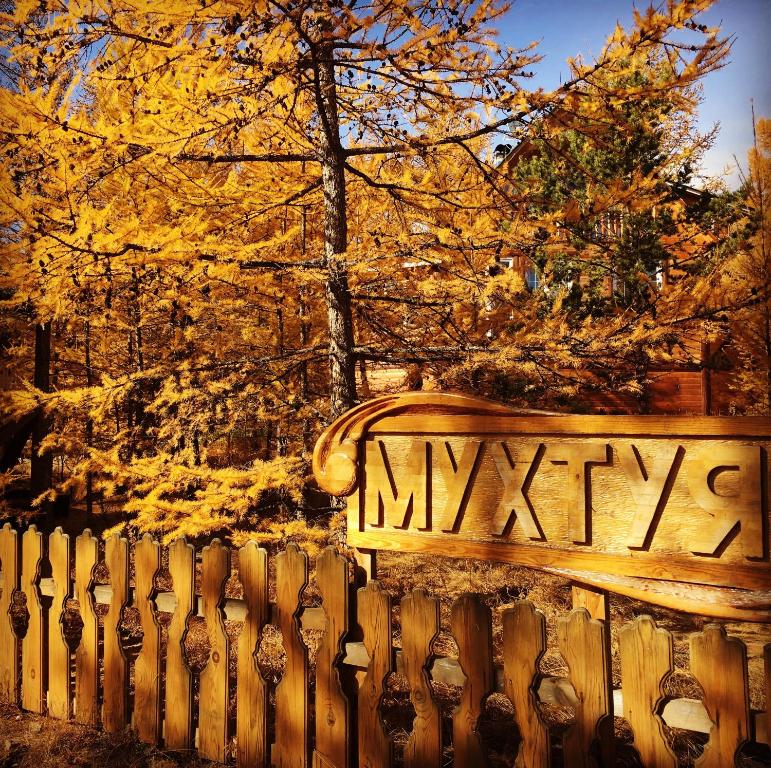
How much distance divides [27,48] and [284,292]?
2.91 metres

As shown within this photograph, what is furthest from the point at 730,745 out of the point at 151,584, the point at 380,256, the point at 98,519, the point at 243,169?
the point at 98,519

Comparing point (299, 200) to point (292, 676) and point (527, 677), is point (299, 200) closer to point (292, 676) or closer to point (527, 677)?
point (292, 676)

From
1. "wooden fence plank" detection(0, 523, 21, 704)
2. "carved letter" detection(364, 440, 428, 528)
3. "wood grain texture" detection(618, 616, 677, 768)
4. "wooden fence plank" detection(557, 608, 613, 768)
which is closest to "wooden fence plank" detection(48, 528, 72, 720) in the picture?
"wooden fence plank" detection(0, 523, 21, 704)

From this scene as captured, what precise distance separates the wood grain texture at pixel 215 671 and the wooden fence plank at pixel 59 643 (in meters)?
0.90

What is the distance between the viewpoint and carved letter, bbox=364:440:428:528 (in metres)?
2.27

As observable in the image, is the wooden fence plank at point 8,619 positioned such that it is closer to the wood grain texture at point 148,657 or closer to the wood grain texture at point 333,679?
the wood grain texture at point 148,657

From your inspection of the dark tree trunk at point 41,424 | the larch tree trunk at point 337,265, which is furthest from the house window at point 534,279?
the dark tree trunk at point 41,424

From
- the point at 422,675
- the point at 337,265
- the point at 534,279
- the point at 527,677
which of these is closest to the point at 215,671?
the point at 422,675

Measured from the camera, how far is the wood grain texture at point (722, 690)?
1600 millimetres

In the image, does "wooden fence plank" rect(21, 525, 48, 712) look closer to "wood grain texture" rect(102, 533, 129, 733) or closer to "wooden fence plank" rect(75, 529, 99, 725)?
"wooden fence plank" rect(75, 529, 99, 725)

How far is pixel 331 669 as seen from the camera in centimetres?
228

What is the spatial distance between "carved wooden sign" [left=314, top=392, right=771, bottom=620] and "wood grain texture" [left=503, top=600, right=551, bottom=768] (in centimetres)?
20

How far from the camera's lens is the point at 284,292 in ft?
19.0

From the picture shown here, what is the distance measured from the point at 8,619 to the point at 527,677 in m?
2.84
